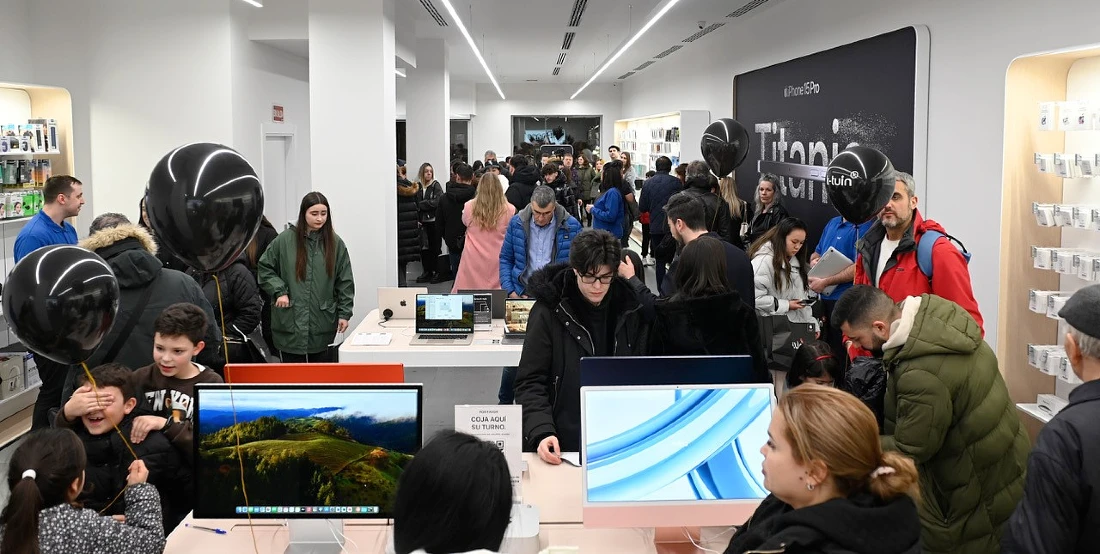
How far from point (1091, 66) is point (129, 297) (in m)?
4.82

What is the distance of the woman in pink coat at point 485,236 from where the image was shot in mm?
7473

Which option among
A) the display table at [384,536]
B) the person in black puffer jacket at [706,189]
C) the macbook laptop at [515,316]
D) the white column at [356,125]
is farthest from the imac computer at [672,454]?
the white column at [356,125]

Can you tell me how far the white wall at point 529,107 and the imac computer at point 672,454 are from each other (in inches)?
1058

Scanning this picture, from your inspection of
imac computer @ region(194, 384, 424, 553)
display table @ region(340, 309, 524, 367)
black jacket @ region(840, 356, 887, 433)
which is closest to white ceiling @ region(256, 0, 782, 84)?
display table @ region(340, 309, 524, 367)

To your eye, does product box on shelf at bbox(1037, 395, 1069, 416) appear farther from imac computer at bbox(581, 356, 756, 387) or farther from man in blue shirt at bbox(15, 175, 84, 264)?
man in blue shirt at bbox(15, 175, 84, 264)

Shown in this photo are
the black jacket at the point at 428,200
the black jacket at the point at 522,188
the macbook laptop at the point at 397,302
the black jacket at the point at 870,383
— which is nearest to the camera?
the black jacket at the point at 870,383

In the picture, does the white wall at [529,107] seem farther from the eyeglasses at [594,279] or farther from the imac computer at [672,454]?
the imac computer at [672,454]

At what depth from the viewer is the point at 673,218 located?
5266mm

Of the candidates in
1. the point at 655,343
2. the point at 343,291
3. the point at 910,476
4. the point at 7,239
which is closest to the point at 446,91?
the point at 7,239

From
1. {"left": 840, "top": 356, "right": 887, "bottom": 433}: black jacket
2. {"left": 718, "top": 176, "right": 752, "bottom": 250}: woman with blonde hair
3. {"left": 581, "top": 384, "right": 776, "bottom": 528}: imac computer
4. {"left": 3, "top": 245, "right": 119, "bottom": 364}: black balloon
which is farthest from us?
{"left": 718, "top": 176, "right": 752, "bottom": 250}: woman with blonde hair

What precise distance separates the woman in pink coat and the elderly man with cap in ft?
17.0

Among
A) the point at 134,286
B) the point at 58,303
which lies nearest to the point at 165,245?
the point at 58,303

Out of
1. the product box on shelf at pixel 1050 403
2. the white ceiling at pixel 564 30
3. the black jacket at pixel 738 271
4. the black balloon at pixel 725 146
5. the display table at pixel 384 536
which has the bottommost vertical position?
the product box on shelf at pixel 1050 403

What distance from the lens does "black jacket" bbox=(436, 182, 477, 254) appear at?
11.6 m
